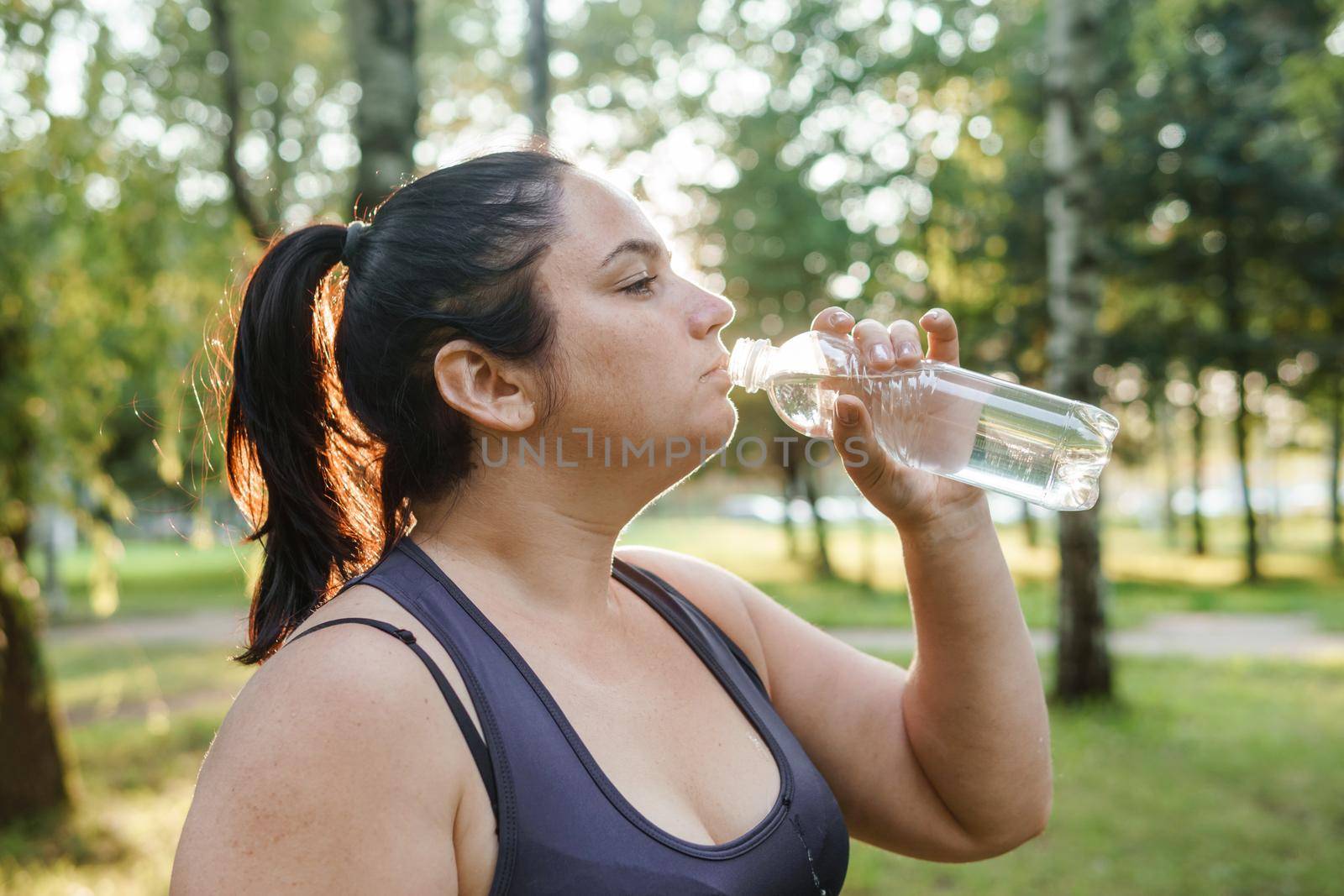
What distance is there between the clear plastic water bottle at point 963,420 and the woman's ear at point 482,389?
53 cm

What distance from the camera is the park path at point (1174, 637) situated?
11609mm

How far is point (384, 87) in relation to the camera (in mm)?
4578

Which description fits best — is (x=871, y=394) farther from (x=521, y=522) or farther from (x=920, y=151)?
(x=920, y=151)

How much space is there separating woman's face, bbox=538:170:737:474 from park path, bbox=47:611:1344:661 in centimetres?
900

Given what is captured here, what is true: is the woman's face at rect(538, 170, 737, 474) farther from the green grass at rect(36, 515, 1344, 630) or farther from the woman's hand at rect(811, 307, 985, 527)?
the green grass at rect(36, 515, 1344, 630)

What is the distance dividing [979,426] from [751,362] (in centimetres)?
61

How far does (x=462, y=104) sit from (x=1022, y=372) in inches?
453

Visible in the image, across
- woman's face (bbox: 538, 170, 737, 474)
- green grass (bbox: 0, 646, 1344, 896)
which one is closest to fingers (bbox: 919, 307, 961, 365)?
woman's face (bbox: 538, 170, 737, 474)

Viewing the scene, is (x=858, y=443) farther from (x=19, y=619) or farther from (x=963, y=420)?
(x=19, y=619)

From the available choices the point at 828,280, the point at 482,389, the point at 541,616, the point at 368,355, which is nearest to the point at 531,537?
the point at 541,616

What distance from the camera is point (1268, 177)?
1617 cm

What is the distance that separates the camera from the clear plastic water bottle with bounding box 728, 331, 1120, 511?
204 cm

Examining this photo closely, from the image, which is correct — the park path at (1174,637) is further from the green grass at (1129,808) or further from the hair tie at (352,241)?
the hair tie at (352,241)

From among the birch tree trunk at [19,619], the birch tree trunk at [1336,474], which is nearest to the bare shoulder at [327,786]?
the birch tree trunk at [19,619]
